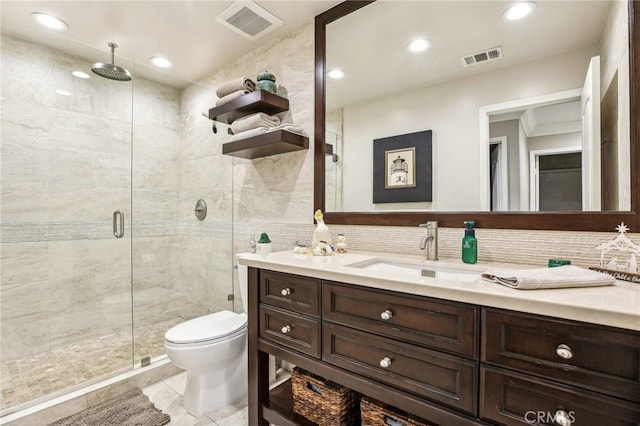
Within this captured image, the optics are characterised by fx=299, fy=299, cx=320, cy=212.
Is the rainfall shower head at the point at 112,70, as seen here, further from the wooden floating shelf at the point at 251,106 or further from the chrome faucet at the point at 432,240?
the chrome faucet at the point at 432,240

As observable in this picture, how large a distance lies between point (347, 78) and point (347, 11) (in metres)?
0.38

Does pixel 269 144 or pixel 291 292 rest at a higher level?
pixel 269 144

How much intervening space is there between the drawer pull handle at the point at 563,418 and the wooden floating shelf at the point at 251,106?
192 centimetres

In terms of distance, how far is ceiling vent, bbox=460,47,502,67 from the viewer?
52.6 inches

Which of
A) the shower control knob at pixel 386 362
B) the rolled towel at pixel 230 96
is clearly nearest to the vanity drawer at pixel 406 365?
the shower control knob at pixel 386 362

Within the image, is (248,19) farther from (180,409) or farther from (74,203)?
(180,409)

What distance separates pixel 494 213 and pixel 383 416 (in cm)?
95

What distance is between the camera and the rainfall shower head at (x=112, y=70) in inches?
92.7

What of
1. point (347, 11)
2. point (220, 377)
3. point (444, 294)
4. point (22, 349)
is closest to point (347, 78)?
point (347, 11)

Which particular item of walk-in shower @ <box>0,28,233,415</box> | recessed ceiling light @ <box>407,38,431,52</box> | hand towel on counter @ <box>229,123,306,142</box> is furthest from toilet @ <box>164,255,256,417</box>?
recessed ceiling light @ <box>407,38,431,52</box>

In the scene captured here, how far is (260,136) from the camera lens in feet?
6.18

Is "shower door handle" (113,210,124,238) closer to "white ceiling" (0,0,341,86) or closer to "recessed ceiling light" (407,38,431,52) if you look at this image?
"white ceiling" (0,0,341,86)

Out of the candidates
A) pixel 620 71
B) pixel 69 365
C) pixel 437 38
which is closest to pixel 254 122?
pixel 437 38

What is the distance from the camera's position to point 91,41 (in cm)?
222
